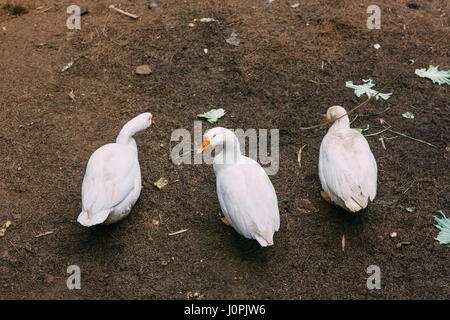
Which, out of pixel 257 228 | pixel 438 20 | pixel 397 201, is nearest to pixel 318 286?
pixel 257 228

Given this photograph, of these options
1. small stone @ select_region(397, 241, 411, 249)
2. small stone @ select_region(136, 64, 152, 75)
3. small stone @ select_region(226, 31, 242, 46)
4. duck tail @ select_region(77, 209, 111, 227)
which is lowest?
small stone @ select_region(397, 241, 411, 249)

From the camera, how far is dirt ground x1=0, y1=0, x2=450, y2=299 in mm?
2994

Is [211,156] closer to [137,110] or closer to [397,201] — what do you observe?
[137,110]

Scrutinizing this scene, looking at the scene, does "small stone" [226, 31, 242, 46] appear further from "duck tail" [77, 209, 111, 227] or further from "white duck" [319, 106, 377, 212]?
"duck tail" [77, 209, 111, 227]

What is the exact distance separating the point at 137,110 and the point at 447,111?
334cm

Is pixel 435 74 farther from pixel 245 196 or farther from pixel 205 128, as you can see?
pixel 245 196

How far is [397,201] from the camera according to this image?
3422 mm

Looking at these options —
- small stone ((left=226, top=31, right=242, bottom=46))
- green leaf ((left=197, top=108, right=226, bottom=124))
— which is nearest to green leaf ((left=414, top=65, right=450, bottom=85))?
small stone ((left=226, top=31, right=242, bottom=46))

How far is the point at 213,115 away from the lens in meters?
4.20

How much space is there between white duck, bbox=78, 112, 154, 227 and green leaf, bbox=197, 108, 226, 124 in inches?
36.1

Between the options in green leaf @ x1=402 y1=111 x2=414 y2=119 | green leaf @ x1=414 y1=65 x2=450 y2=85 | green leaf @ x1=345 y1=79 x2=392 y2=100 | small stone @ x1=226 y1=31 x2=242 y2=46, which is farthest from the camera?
small stone @ x1=226 y1=31 x2=242 y2=46

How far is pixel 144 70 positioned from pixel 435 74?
3413 millimetres
